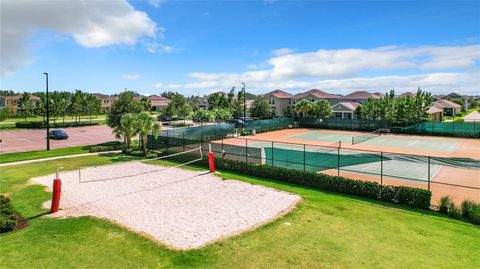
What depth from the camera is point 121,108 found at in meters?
34.2

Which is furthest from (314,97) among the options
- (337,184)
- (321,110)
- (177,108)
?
(337,184)

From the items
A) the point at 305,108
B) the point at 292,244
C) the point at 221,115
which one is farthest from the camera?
the point at 305,108

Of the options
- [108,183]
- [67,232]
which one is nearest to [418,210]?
[67,232]

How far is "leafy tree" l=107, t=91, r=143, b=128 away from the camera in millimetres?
33844

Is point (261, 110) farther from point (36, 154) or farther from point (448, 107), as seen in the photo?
point (448, 107)

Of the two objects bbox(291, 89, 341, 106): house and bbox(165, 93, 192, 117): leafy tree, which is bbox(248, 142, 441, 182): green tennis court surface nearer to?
bbox(165, 93, 192, 117): leafy tree

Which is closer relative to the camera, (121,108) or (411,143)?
(121,108)

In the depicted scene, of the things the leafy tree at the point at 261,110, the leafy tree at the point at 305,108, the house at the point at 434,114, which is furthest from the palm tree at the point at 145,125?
the house at the point at 434,114

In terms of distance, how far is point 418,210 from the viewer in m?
15.8

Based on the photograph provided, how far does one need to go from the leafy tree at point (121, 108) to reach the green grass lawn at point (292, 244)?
18859 millimetres

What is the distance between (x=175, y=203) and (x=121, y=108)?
828 inches

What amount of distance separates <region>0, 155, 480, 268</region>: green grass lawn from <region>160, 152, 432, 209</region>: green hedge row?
953 mm

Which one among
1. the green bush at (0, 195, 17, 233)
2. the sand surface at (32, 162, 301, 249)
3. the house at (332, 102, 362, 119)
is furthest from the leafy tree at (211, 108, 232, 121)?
the green bush at (0, 195, 17, 233)

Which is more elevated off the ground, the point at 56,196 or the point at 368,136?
the point at 368,136
